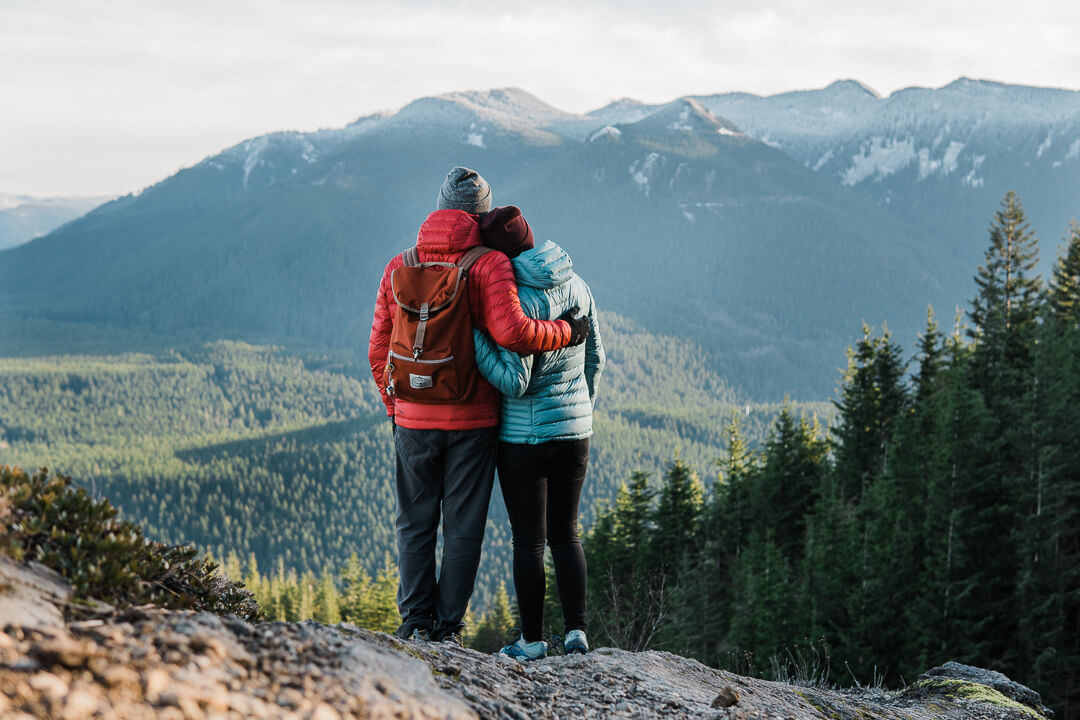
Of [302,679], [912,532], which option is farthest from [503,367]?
[912,532]

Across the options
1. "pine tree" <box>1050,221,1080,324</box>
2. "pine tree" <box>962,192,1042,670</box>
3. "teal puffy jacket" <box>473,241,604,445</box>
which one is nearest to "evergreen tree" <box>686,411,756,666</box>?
"pine tree" <box>962,192,1042,670</box>

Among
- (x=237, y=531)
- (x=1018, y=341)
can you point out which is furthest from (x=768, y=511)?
(x=237, y=531)

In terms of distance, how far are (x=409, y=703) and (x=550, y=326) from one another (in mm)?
2415

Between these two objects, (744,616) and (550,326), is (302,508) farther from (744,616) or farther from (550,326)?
(550,326)

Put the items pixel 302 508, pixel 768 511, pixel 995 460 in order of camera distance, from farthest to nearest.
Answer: pixel 302 508, pixel 768 511, pixel 995 460

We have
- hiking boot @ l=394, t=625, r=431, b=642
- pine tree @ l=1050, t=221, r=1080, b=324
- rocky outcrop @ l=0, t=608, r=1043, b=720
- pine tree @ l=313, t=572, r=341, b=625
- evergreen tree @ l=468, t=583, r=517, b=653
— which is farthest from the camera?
pine tree @ l=313, t=572, r=341, b=625

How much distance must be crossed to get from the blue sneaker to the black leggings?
0.16 feet

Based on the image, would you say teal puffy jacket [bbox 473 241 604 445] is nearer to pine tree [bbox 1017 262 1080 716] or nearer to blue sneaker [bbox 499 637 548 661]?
blue sneaker [bbox 499 637 548 661]

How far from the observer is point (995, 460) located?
21.5 m

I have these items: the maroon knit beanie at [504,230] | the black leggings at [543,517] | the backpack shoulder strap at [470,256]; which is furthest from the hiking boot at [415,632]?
the maroon knit beanie at [504,230]

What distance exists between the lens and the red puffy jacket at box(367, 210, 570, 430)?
4551 mm

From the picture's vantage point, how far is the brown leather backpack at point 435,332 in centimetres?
462

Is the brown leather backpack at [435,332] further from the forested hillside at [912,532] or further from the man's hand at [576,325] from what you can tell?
the forested hillside at [912,532]

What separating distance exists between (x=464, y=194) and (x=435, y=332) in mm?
961
